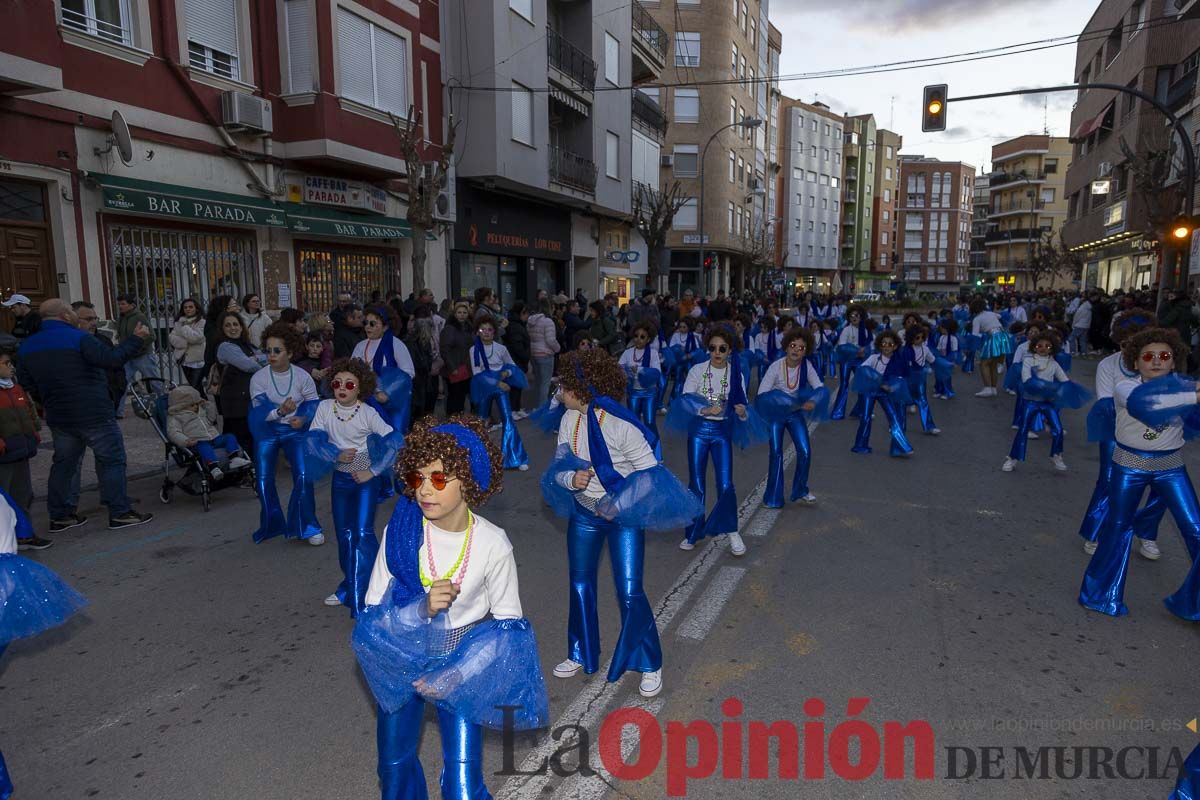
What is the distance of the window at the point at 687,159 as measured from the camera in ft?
157

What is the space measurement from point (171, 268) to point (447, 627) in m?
13.6

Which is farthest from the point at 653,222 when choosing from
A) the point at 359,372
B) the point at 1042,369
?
the point at 359,372

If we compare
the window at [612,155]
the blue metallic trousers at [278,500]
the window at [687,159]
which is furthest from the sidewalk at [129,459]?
the window at [687,159]

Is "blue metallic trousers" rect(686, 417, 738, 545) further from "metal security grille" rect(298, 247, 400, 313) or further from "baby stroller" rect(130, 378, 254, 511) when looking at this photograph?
"metal security grille" rect(298, 247, 400, 313)

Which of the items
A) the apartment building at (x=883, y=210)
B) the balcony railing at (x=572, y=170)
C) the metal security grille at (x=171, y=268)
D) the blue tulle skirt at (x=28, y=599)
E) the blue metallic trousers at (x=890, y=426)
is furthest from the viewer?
the apartment building at (x=883, y=210)

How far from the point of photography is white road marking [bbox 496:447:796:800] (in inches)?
130

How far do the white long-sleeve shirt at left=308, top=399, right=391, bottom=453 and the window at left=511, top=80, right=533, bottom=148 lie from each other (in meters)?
18.2

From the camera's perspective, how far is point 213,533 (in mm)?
6941

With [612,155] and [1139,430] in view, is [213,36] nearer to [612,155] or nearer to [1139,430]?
[1139,430]

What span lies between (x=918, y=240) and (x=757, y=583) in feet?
410

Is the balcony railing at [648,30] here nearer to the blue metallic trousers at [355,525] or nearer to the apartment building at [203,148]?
the apartment building at [203,148]

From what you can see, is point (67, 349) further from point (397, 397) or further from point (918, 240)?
point (918, 240)

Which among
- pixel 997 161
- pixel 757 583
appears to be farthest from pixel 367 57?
pixel 997 161

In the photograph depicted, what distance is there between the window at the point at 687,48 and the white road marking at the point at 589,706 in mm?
45785
